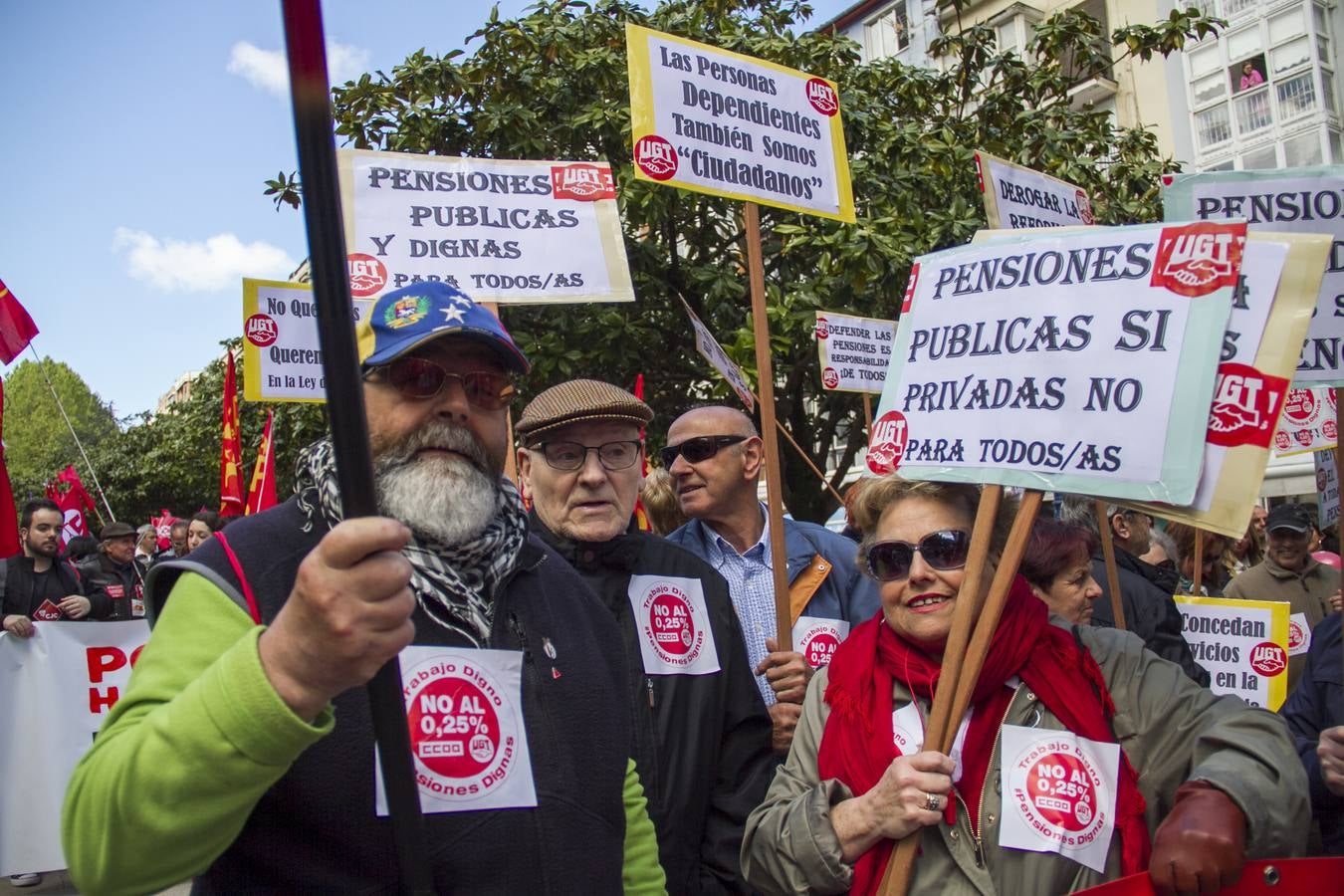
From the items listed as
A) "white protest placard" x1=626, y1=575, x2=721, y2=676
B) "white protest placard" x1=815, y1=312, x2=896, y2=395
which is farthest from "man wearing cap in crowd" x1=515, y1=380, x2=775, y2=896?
"white protest placard" x1=815, y1=312, x2=896, y2=395

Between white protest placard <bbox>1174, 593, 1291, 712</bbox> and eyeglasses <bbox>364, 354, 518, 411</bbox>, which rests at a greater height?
eyeglasses <bbox>364, 354, 518, 411</bbox>

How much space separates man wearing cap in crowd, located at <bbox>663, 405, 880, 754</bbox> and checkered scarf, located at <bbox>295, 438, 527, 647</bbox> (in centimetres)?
176

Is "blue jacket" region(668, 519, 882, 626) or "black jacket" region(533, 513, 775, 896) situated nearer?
"black jacket" region(533, 513, 775, 896)

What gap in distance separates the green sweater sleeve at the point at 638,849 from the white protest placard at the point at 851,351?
17.5 feet

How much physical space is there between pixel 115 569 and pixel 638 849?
9618 millimetres

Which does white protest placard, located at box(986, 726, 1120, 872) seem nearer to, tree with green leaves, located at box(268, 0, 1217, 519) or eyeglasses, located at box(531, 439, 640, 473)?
eyeglasses, located at box(531, 439, 640, 473)

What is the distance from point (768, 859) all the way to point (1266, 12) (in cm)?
2898

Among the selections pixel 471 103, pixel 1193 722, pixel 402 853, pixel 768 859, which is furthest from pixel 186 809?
pixel 471 103

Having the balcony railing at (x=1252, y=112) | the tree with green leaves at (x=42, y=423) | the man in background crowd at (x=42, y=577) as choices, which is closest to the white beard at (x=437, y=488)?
the man in background crowd at (x=42, y=577)

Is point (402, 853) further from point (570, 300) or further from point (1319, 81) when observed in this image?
point (1319, 81)

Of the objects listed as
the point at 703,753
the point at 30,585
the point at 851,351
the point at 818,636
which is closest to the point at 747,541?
the point at 818,636

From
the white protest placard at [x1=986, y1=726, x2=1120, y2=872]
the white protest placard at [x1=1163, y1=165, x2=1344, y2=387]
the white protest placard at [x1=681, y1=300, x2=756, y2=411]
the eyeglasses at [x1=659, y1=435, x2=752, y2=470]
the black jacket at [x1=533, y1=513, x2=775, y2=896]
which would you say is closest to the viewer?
the white protest placard at [x1=986, y1=726, x2=1120, y2=872]

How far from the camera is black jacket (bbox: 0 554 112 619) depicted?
7.31 meters

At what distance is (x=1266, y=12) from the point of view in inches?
992
